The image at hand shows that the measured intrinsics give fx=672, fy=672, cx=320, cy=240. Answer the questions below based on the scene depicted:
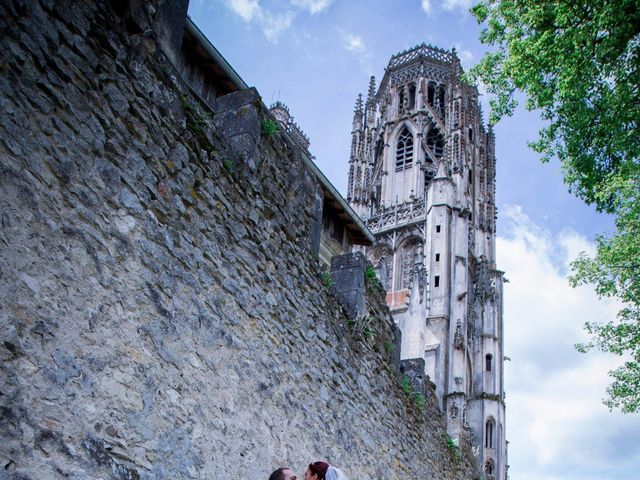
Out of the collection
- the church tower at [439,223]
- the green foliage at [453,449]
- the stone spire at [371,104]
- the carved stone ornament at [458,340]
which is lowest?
the green foliage at [453,449]

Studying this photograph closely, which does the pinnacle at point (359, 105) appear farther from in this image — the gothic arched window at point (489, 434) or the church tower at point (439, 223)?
the gothic arched window at point (489, 434)

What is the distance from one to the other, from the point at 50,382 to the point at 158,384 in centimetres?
86

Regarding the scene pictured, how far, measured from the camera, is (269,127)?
6.00m

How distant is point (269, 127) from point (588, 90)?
5925 millimetres

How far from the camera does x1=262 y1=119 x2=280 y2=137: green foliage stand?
597cm

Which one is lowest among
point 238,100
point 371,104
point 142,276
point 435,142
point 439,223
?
point 142,276

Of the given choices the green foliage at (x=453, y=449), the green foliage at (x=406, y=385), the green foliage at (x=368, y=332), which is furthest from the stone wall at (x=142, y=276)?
the green foliage at (x=453, y=449)

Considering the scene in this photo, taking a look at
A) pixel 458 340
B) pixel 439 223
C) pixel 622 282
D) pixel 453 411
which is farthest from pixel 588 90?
pixel 439 223

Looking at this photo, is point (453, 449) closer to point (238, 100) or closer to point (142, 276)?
point (238, 100)

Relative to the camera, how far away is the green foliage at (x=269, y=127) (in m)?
5.97

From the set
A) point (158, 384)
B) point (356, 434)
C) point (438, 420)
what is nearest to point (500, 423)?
point (438, 420)

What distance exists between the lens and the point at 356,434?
261 inches

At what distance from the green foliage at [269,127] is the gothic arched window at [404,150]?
42.6 meters

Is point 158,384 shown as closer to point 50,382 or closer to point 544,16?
point 50,382
